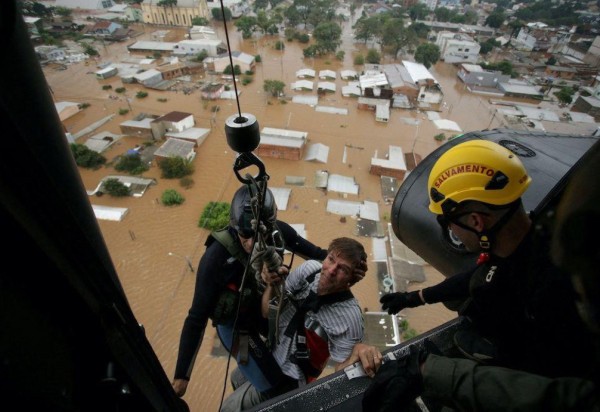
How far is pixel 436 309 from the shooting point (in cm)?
935

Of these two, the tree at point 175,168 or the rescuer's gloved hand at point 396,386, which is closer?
the rescuer's gloved hand at point 396,386

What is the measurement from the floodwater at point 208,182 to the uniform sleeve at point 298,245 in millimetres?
6366

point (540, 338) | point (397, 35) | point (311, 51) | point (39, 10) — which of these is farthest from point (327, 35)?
point (540, 338)

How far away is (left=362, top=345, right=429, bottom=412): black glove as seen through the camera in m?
1.55

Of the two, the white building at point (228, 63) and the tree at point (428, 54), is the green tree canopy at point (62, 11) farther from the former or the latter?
the tree at point (428, 54)

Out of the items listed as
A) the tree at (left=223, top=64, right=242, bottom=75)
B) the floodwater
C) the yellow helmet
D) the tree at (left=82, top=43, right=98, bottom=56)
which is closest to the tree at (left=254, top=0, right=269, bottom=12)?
the floodwater

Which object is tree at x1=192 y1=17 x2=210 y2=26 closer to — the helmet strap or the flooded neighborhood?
the flooded neighborhood

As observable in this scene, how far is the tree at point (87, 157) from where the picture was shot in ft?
46.2

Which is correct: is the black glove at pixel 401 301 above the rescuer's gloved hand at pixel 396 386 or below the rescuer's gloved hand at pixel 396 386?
below

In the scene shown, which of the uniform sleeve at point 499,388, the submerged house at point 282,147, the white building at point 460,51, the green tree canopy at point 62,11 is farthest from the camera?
the green tree canopy at point 62,11

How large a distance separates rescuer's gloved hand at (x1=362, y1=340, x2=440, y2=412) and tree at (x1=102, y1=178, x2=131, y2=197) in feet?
44.5

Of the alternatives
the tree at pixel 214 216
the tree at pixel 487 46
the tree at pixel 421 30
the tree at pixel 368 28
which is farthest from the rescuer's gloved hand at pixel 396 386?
the tree at pixel 421 30

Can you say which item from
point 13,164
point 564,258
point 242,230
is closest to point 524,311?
point 564,258

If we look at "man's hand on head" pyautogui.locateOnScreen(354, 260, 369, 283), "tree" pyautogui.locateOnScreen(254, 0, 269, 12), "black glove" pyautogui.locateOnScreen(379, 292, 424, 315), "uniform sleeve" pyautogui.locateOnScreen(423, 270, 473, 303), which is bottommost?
"tree" pyautogui.locateOnScreen(254, 0, 269, 12)
